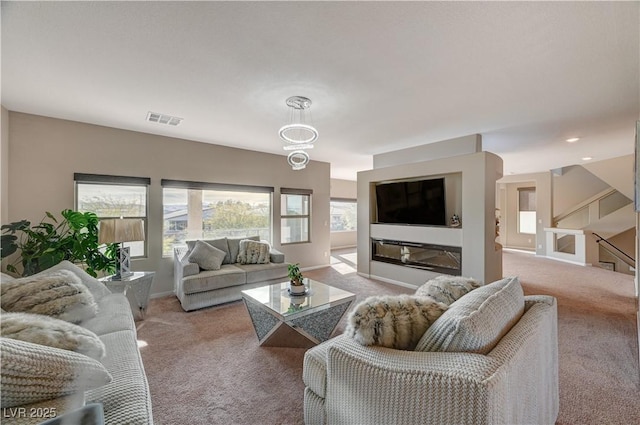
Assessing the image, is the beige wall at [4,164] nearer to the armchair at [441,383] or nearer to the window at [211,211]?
the window at [211,211]

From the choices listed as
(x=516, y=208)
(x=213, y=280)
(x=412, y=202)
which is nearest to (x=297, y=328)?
(x=213, y=280)

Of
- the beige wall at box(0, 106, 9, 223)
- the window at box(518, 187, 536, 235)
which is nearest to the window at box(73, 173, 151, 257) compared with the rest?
the beige wall at box(0, 106, 9, 223)

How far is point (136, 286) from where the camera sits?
10.7 feet

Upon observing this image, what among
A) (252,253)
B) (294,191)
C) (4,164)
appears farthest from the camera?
(294,191)

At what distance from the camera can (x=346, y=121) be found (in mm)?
3639

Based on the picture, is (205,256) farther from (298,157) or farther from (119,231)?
(298,157)

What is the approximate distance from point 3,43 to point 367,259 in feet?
17.4

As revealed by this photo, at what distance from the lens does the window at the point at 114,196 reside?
12.5 ft

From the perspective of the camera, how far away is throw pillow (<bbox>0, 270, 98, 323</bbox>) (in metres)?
1.64

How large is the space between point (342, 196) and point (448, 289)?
Result: 789cm

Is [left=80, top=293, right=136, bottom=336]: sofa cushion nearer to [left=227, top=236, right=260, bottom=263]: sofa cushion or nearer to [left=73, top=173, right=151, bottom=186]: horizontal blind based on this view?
[left=227, top=236, right=260, bottom=263]: sofa cushion

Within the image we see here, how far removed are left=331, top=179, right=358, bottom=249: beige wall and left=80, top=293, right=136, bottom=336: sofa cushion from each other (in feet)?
23.5

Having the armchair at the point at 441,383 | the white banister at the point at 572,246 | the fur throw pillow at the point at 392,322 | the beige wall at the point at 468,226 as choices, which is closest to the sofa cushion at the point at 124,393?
the armchair at the point at 441,383

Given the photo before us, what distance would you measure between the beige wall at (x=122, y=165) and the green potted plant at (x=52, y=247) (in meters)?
0.41
